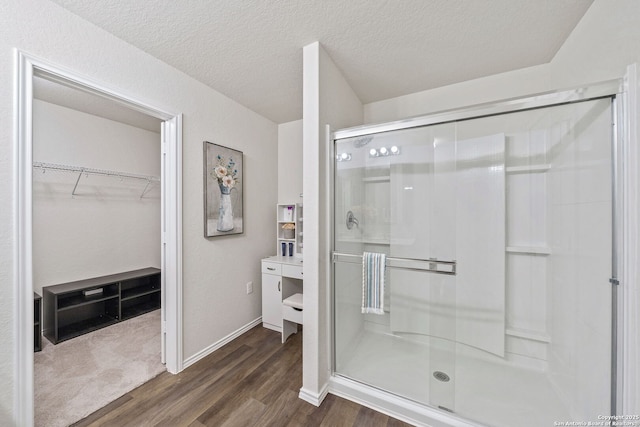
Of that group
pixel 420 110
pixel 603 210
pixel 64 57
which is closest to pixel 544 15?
pixel 420 110

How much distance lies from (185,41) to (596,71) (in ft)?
8.28

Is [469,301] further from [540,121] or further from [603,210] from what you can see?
[540,121]

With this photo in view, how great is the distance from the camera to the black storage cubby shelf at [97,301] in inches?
96.0

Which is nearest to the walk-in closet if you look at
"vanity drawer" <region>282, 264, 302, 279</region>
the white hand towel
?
"vanity drawer" <region>282, 264, 302, 279</region>

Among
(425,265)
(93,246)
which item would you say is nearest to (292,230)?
(425,265)

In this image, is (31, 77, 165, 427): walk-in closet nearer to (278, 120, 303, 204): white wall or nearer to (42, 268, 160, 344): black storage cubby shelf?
(42, 268, 160, 344): black storage cubby shelf

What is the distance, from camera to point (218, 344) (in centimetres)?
226

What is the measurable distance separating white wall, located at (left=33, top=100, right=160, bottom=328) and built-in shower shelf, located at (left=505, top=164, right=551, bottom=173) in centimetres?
428

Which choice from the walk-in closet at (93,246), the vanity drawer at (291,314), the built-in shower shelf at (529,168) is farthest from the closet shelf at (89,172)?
the built-in shower shelf at (529,168)

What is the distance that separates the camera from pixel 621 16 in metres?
1.09

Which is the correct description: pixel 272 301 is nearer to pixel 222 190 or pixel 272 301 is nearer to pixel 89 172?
pixel 222 190

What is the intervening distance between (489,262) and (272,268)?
2.05 metres

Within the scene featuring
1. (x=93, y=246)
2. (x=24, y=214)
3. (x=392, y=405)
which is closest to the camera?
(x=24, y=214)

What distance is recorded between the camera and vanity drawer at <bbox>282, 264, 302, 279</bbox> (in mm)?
2420
